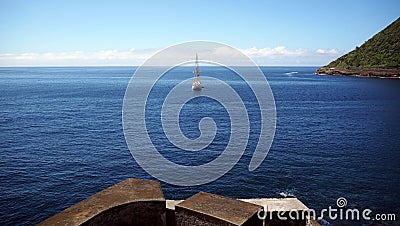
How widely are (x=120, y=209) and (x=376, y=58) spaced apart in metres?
164

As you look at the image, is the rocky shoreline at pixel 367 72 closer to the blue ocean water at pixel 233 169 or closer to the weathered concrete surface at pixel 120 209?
the blue ocean water at pixel 233 169

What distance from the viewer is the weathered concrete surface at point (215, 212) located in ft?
25.8

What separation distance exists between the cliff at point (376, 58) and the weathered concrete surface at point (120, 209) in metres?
143

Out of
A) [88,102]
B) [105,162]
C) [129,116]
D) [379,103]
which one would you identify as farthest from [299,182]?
[88,102]

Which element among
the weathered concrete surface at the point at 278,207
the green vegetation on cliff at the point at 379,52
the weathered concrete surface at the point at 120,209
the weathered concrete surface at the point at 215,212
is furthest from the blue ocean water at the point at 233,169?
the green vegetation on cliff at the point at 379,52

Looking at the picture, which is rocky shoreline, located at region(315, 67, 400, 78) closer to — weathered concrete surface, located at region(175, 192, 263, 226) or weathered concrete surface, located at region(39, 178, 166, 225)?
weathered concrete surface, located at region(175, 192, 263, 226)

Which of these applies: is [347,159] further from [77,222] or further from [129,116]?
[129,116]

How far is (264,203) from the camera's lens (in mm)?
A: 11125

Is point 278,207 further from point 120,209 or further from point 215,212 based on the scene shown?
point 120,209

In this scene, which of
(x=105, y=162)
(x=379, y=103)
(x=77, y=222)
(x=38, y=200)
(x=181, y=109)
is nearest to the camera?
(x=77, y=222)

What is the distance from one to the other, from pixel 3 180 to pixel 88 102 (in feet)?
169

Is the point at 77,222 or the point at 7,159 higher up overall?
the point at 77,222

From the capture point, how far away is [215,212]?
8125mm

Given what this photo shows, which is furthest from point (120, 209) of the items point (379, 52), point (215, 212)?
point (379, 52)
